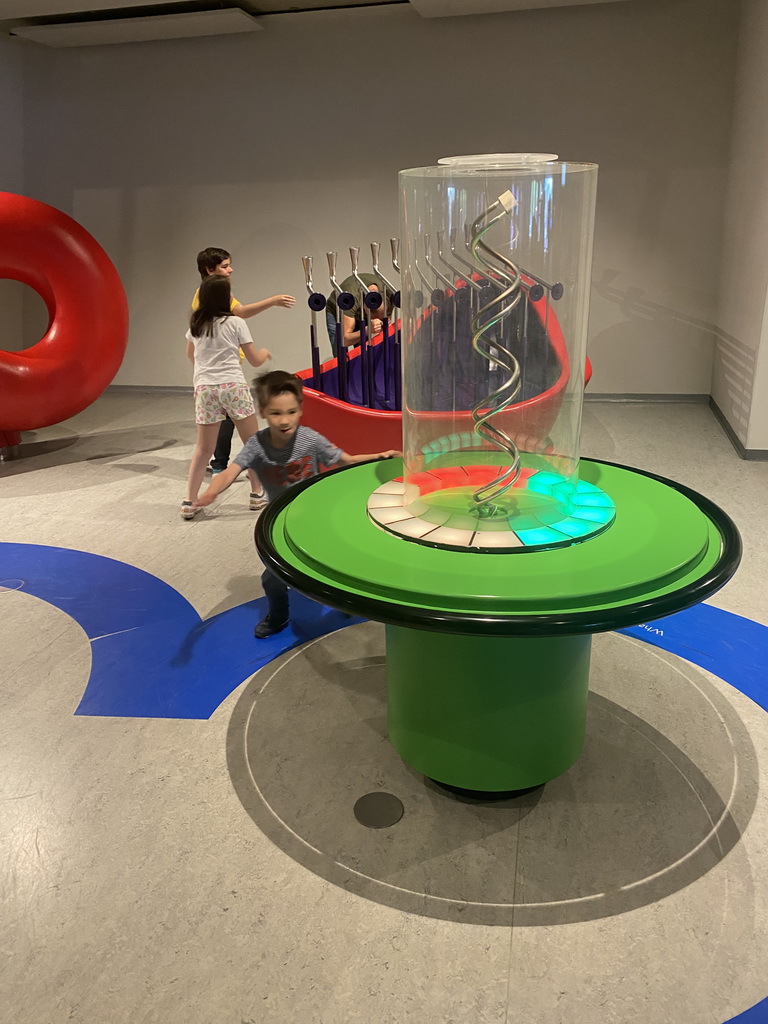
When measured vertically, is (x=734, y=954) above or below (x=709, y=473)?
below

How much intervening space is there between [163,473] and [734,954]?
3.95 meters

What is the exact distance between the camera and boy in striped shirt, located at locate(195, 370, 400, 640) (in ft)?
9.15

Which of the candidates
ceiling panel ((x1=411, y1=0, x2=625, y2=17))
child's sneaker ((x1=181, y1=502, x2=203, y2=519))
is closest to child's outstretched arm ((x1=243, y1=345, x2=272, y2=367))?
child's sneaker ((x1=181, y1=502, x2=203, y2=519))

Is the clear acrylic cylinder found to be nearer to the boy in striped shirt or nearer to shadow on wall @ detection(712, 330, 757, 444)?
the boy in striped shirt

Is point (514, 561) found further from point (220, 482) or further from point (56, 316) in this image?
point (56, 316)

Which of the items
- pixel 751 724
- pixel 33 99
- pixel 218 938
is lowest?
pixel 218 938

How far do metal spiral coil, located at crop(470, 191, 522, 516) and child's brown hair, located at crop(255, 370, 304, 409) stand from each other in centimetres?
83

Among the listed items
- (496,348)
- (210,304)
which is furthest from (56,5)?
(496,348)

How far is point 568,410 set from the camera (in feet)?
7.07

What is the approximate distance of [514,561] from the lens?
5.95ft

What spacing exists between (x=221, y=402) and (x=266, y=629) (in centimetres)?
151

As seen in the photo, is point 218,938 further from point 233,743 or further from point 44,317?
point 44,317

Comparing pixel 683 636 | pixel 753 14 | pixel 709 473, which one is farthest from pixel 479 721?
pixel 753 14

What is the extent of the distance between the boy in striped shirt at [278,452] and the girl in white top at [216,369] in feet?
3.68
